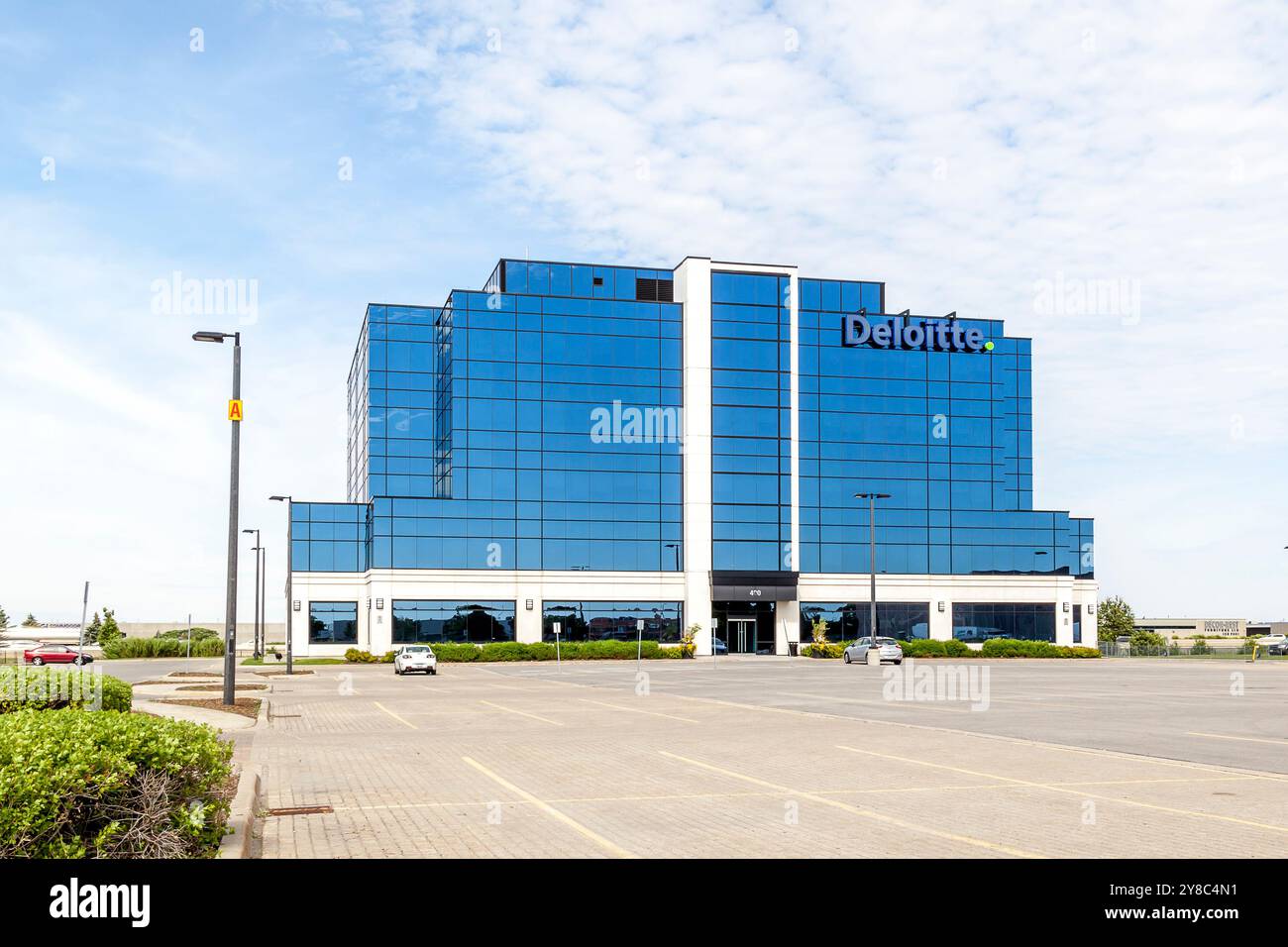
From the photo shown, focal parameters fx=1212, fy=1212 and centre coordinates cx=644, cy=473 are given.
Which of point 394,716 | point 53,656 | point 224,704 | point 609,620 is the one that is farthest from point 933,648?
point 224,704

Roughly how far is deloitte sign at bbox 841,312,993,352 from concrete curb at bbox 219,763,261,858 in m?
68.1

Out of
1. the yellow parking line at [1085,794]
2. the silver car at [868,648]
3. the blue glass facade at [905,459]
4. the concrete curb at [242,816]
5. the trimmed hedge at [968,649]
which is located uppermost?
the blue glass facade at [905,459]

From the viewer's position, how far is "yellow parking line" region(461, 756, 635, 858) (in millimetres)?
9797

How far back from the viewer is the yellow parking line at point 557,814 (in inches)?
386

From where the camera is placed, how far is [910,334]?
260 ft

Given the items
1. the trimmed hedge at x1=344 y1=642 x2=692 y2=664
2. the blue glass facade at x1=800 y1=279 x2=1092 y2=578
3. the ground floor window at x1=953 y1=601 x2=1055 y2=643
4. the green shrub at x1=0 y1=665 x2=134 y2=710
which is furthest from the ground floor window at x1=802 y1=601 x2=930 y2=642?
the green shrub at x1=0 y1=665 x2=134 y2=710

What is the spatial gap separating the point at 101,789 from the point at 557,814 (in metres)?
5.02

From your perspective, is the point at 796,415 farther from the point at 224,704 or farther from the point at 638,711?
the point at 224,704

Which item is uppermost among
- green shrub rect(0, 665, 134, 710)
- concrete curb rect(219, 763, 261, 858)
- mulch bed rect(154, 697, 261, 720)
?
green shrub rect(0, 665, 134, 710)

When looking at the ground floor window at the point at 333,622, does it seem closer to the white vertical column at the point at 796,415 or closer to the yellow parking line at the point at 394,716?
the white vertical column at the point at 796,415

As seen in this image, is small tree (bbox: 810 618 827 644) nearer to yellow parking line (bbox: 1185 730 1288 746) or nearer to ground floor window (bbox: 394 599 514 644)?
ground floor window (bbox: 394 599 514 644)

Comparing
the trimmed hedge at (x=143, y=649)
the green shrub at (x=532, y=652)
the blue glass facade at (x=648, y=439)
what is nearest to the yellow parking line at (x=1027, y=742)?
the green shrub at (x=532, y=652)

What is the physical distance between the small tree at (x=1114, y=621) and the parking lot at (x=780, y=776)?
91067mm
